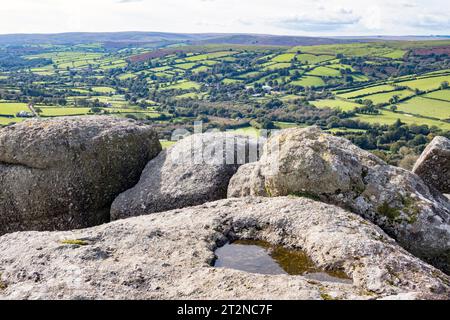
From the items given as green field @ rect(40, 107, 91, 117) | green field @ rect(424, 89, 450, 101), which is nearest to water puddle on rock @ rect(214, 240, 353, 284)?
green field @ rect(40, 107, 91, 117)

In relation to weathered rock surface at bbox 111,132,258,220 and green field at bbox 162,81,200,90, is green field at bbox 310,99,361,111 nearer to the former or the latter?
green field at bbox 162,81,200,90

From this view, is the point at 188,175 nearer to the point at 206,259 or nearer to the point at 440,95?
the point at 206,259

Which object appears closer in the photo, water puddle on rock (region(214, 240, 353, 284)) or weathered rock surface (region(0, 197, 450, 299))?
weathered rock surface (region(0, 197, 450, 299))

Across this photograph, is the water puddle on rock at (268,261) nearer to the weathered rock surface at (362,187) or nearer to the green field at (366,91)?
the weathered rock surface at (362,187)

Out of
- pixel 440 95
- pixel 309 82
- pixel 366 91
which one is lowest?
pixel 309 82

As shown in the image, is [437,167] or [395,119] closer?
[437,167]

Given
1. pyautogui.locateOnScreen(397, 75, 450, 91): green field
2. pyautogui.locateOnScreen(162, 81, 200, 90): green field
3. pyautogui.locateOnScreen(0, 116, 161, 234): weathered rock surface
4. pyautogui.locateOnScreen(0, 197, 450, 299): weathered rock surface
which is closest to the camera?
pyautogui.locateOnScreen(0, 197, 450, 299): weathered rock surface

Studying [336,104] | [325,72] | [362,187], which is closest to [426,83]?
[336,104]
